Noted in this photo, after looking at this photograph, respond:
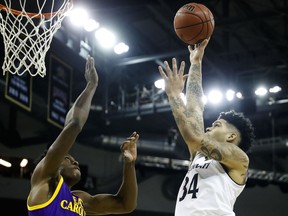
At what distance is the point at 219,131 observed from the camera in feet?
13.3

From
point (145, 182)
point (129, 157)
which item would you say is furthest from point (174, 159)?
point (129, 157)

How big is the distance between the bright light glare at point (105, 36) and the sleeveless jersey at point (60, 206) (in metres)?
8.33

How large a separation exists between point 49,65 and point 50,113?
2.88 feet

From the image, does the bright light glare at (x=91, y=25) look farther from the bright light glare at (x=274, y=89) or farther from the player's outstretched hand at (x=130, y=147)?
the player's outstretched hand at (x=130, y=147)

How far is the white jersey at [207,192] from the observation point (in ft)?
12.3

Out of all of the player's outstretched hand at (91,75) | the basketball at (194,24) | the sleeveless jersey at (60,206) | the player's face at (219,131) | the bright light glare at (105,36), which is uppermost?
the bright light glare at (105,36)

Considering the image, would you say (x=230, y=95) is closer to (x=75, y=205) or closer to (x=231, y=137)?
(x=231, y=137)

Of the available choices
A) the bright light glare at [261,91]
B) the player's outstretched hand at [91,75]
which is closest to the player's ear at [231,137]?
the player's outstretched hand at [91,75]

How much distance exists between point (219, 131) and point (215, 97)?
332 inches

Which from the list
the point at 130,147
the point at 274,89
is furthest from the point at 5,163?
the point at 130,147

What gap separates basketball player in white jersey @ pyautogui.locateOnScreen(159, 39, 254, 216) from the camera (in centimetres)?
373

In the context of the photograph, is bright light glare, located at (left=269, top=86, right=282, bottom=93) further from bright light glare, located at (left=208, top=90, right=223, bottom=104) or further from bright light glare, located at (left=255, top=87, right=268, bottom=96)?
bright light glare, located at (left=208, top=90, right=223, bottom=104)

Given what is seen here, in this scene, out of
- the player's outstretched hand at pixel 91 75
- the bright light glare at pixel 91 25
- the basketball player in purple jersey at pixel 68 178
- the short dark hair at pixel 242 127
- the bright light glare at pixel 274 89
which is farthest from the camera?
the bright light glare at pixel 274 89

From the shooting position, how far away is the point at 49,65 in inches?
411
